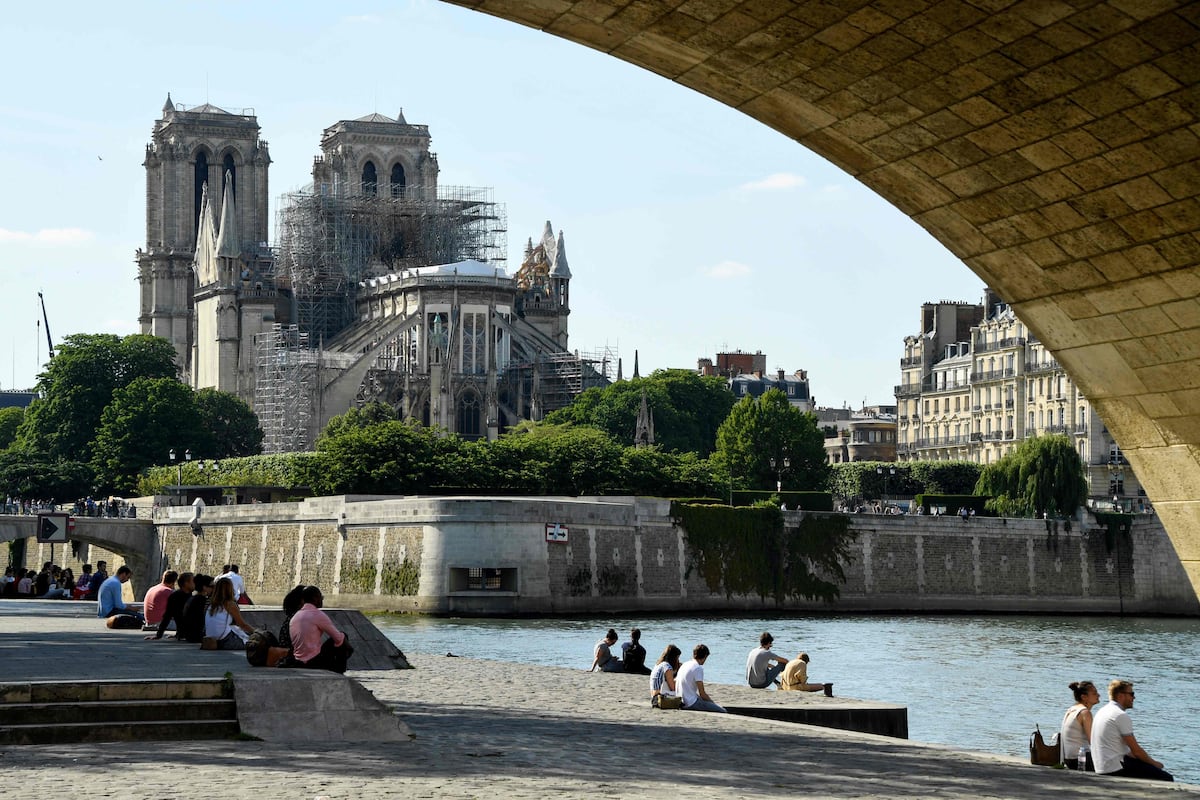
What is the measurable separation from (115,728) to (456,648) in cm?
2794

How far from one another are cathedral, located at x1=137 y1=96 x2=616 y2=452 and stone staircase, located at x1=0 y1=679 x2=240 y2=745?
83443 mm

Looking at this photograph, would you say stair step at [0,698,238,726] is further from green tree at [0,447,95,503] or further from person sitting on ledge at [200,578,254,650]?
green tree at [0,447,95,503]

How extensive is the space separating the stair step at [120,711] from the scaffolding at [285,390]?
85.3m

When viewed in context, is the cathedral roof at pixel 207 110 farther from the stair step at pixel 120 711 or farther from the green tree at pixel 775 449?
the stair step at pixel 120 711

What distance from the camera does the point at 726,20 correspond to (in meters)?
8.74

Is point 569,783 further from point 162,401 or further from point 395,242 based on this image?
point 395,242

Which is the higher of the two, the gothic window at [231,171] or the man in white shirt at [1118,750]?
the gothic window at [231,171]

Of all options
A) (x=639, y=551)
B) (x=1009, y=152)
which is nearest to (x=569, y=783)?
(x=1009, y=152)

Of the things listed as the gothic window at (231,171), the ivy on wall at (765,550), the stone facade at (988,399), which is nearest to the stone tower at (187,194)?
the gothic window at (231,171)

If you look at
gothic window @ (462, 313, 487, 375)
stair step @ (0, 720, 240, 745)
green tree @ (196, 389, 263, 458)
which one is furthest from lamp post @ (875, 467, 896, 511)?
stair step @ (0, 720, 240, 745)

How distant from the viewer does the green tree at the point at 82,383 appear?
97.1 meters

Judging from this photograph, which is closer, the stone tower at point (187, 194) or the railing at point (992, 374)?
A: the railing at point (992, 374)

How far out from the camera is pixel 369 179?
115 metres

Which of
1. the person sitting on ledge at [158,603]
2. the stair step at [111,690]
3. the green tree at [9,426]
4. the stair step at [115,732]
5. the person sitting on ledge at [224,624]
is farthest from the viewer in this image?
the green tree at [9,426]
